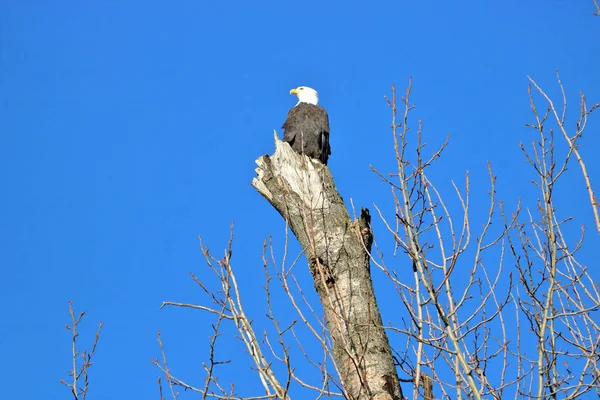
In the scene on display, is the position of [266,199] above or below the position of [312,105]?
below

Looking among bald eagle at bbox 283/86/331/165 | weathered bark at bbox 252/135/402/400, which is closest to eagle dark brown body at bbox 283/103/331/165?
bald eagle at bbox 283/86/331/165

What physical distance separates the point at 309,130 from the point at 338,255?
4.83 m

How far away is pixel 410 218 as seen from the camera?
3.77 m

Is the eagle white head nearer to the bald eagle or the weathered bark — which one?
the bald eagle

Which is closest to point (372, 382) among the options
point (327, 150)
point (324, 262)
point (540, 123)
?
point (324, 262)

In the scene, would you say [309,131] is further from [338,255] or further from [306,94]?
[338,255]

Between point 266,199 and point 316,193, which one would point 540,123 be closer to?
point 316,193

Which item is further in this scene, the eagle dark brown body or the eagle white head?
the eagle white head

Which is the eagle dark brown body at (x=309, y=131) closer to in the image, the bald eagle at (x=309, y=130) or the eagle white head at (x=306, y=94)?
the bald eagle at (x=309, y=130)

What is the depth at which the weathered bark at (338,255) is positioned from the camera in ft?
14.5

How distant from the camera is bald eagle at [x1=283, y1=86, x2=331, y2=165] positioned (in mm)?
9477

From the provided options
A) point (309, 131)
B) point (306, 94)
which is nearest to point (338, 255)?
point (309, 131)

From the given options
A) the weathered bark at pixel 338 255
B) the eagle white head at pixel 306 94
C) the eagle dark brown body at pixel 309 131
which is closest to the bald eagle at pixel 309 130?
the eagle dark brown body at pixel 309 131

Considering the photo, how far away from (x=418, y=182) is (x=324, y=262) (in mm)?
1113
